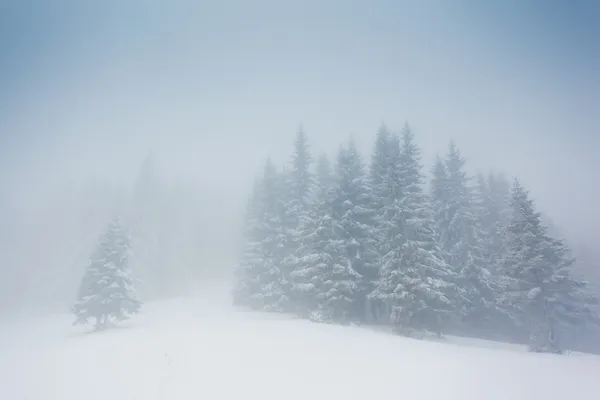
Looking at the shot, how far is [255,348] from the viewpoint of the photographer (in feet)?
41.8

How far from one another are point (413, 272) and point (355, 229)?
17.6ft

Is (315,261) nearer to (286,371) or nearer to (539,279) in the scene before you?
(286,371)

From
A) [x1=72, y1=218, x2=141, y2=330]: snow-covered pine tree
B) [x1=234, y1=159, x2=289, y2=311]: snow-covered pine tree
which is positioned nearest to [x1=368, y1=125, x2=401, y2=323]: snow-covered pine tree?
[x1=234, y1=159, x2=289, y2=311]: snow-covered pine tree

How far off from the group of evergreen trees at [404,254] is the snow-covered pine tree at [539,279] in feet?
0.24

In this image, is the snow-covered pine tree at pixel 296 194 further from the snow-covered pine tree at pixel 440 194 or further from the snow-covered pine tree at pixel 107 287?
the snow-covered pine tree at pixel 107 287

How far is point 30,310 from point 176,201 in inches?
1060

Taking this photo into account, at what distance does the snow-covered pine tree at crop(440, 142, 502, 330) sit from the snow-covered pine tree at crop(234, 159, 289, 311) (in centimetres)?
1402

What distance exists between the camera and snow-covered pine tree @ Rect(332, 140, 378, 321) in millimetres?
21256

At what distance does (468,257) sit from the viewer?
2464 centimetres

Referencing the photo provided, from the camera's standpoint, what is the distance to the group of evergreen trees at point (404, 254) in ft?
63.6

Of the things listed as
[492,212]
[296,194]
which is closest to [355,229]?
[296,194]

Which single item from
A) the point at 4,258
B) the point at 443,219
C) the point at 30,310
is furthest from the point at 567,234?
the point at 4,258

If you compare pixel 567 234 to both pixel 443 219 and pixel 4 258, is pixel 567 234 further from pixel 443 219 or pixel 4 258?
pixel 4 258

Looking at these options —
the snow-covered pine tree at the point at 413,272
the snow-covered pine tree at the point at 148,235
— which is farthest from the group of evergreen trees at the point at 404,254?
the snow-covered pine tree at the point at 148,235
